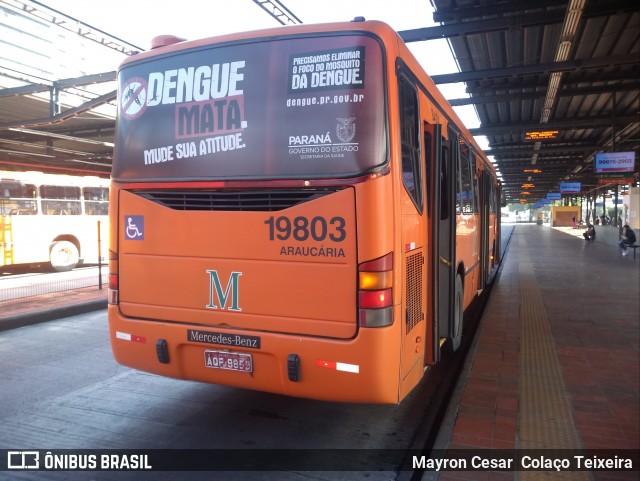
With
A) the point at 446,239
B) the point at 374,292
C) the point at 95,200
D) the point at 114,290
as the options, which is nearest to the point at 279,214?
the point at 374,292

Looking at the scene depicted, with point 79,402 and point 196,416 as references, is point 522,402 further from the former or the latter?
point 79,402

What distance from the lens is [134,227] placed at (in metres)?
4.19

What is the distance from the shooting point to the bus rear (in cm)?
340

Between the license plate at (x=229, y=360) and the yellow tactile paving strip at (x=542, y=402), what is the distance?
209cm

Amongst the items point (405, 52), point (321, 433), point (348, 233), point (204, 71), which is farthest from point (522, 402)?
point (204, 71)

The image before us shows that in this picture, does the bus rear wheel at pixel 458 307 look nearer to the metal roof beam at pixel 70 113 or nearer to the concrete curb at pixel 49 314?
the concrete curb at pixel 49 314

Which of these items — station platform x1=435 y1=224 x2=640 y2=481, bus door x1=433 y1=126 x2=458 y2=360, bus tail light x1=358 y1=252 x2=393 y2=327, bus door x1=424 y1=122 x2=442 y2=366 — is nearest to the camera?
bus tail light x1=358 y1=252 x2=393 y2=327

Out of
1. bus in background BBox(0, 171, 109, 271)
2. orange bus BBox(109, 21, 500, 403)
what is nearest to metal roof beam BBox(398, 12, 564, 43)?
orange bus BBox(109, 21, 500, 403)

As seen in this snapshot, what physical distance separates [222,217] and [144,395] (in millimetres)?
2324

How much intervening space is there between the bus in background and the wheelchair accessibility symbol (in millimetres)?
12165

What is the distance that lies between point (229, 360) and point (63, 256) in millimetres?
14902

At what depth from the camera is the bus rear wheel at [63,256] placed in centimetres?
1587

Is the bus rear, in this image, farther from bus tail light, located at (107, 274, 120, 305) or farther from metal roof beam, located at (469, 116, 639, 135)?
metal roof beam, located at (469, 116, 639, 135)

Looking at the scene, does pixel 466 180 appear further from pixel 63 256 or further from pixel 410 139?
pixel 63 256
